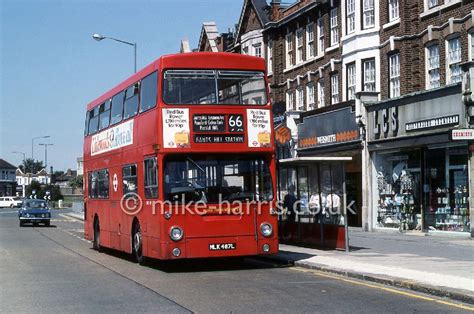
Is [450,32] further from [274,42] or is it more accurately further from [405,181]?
[274,42]

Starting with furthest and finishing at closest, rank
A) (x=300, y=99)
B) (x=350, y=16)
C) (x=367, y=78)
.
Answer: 1. (x=300, y=99)
2. (x=350, y=16)
3. (x=367, y=78)

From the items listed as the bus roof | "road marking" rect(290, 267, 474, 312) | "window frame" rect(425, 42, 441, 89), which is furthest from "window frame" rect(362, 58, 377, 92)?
"road marking" rect(290, 267, 474, 312)

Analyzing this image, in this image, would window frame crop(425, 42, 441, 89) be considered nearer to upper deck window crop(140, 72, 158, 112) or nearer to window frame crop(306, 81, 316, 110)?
window frame crop(306, 81, 316, 110)

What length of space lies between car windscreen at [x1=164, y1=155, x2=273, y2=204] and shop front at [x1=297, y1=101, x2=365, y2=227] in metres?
15.1

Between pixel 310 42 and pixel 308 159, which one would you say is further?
pixel 310 42

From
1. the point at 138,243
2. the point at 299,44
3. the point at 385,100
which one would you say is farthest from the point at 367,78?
the point at 138,243

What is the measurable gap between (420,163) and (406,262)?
11432 mm

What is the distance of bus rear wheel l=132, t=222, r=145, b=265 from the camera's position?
17594mm

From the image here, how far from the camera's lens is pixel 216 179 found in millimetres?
15766

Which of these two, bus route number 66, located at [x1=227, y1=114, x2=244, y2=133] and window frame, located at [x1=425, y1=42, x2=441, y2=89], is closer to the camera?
bus route number 66, located at [x1=227, y1=114, x2=244, y2=133]

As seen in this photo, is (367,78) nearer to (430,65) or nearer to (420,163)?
(430,65)

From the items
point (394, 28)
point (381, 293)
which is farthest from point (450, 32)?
point (381, 293)

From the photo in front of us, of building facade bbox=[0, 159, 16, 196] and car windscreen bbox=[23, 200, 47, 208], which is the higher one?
building facade bbox=[0, 159, 16, 196]

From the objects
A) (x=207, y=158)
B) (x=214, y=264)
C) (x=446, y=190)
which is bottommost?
(x=214, y=264)
